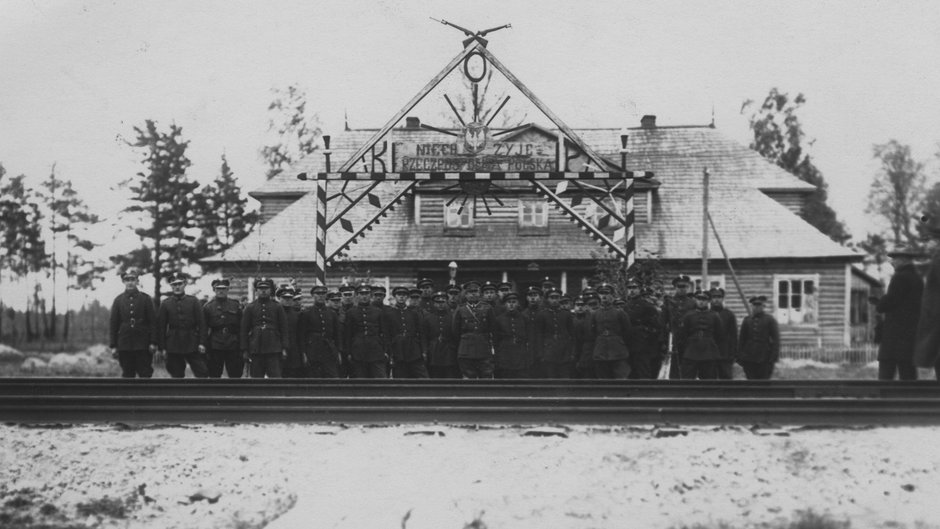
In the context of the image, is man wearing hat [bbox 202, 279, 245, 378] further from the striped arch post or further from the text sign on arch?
the striped arch post

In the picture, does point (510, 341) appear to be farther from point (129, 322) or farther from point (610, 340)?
point (129, 322)

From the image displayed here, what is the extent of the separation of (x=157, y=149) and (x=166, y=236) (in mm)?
4394

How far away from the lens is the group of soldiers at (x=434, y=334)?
38.7 feet

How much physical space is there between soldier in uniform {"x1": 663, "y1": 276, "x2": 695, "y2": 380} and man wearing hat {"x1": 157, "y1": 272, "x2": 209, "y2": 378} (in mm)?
6559

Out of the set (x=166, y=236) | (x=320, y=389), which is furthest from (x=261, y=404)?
(x=166, y=236)

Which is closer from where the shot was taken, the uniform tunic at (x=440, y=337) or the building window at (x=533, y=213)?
the uniform tunic at (x=440, y=337)

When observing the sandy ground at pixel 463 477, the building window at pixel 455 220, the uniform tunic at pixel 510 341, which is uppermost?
the building window at pixel 455 220

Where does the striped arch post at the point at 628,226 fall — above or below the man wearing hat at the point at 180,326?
above

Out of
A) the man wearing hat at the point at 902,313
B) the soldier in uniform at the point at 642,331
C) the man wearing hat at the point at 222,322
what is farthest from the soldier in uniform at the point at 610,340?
the man wearing hat at the point at 222,322

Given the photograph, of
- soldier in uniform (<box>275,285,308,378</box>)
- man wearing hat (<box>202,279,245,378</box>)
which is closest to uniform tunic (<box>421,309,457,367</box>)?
soldier in uniform (<box>275,285,308,378</box>)

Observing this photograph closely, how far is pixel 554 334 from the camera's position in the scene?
12.5m

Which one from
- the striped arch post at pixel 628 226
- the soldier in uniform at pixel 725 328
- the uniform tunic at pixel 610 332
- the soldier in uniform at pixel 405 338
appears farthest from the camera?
the striped arch post at pixel 628 226

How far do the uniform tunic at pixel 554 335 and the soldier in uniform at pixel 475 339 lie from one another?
2.41 ft

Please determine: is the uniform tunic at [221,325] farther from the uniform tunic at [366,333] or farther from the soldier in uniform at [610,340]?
the soldier in uniform at [610,340]
